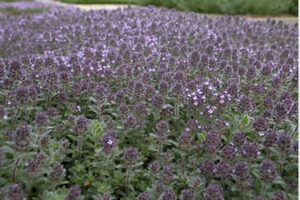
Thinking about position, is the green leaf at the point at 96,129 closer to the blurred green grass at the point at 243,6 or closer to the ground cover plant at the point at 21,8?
the ground cover plant at the point at 21,8

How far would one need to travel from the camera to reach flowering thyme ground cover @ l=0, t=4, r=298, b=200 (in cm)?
239

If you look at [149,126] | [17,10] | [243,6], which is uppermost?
[243,6]

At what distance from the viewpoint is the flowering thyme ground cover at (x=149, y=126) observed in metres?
2.39

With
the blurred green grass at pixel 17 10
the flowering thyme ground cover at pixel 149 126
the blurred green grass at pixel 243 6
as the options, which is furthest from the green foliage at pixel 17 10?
the flowering thyme ground cover at pixel 149 126

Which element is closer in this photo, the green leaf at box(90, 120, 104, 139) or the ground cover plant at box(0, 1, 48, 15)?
the green leaf at box(90, 120, 104, 139)

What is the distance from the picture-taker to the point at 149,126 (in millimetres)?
3133

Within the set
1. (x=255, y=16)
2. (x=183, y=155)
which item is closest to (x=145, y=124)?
(x=183, y=155)

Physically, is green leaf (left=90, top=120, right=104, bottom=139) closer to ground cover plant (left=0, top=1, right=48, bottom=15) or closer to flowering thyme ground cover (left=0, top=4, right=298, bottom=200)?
flowering thyme ground cover (left=0, top=4, right=298, bottom=200)

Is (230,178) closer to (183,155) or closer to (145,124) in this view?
(183,155)

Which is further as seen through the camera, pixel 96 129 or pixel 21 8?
pixel 21 8

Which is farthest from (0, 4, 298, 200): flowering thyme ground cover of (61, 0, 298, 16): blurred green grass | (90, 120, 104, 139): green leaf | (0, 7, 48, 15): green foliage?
(61, 0, 298, 16): blurred green grass

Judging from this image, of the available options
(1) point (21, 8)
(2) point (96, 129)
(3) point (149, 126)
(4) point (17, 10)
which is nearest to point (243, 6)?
(1) point (21, 8)

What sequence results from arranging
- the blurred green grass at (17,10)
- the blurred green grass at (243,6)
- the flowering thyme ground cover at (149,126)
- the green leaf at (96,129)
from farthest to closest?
the blurred green grass at (243,6), the blurred green grass at (17,10), the green leaf at (96,129), the flowering thyme ground cover at (149,126)

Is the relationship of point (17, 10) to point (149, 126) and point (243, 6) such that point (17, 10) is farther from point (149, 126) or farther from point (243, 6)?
point (149, 126)
